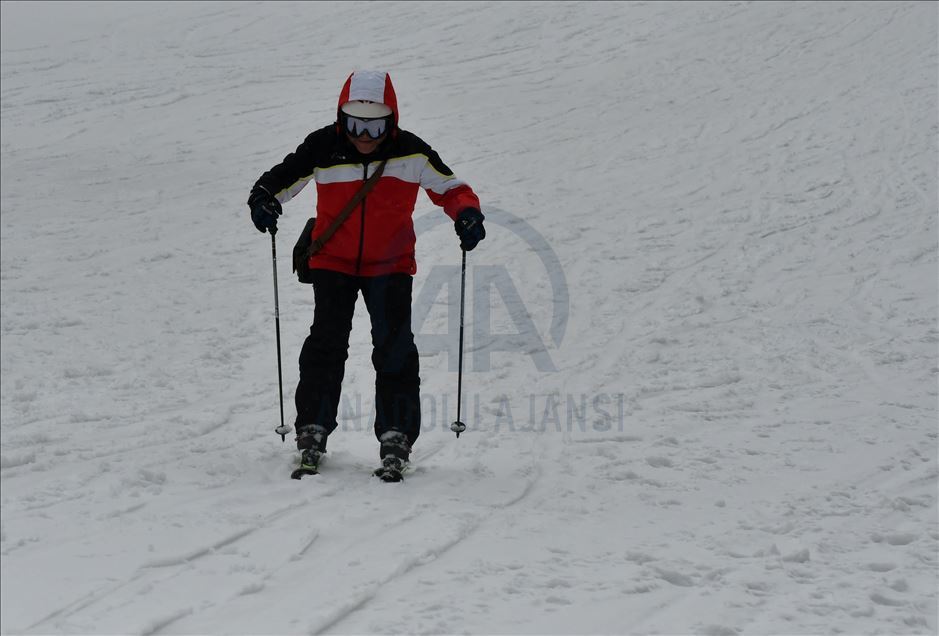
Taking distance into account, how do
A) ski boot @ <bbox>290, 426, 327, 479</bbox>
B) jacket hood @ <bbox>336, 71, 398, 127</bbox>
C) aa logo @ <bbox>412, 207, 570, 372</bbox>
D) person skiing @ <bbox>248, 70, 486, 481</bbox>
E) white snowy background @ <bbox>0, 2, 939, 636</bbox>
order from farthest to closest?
aa logo @ <bbox>412, 207, 570, 372</bbox> → ski boot @ <bbox>290, 426, 327, 479</bbox> → person skiing @ <bbox>248, 70, 486, 481</bbox> → jacket hood @ <bbox>336, 71, 398, 127</bbox> → white snowy background @ <bbox>0, 2, 939, 636</bbox>

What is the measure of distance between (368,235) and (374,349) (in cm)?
61

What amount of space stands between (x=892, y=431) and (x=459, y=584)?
2.88m

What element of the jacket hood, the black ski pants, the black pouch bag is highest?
the jacket hood

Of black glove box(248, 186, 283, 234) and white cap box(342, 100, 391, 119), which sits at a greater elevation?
white cap box(342, 100, 391, 119)

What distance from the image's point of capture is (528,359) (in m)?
6.89

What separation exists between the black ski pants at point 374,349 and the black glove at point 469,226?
37 cm

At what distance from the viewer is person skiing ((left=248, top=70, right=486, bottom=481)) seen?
454 cm

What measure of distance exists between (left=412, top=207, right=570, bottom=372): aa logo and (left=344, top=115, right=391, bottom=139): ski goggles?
2599 millimetres

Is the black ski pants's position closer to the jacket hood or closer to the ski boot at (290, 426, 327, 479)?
the ski boot at (290, 426, 327, 479)

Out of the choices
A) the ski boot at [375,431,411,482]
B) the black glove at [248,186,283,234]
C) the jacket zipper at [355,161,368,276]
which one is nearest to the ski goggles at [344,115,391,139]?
the jacket zipper at [355,161,368,276]

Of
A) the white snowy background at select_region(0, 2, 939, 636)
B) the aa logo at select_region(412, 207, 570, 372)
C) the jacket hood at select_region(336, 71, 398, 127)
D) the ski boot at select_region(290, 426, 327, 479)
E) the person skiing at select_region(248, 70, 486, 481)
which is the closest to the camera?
the white snowy background at select_region(0, 2, 939, 636)

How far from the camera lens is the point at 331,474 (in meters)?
4.70

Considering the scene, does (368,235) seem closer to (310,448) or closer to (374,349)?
(374,349)

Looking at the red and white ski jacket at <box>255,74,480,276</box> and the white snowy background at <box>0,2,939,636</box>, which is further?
the red and white ski jacket at <box>255,74,480,276</box>
